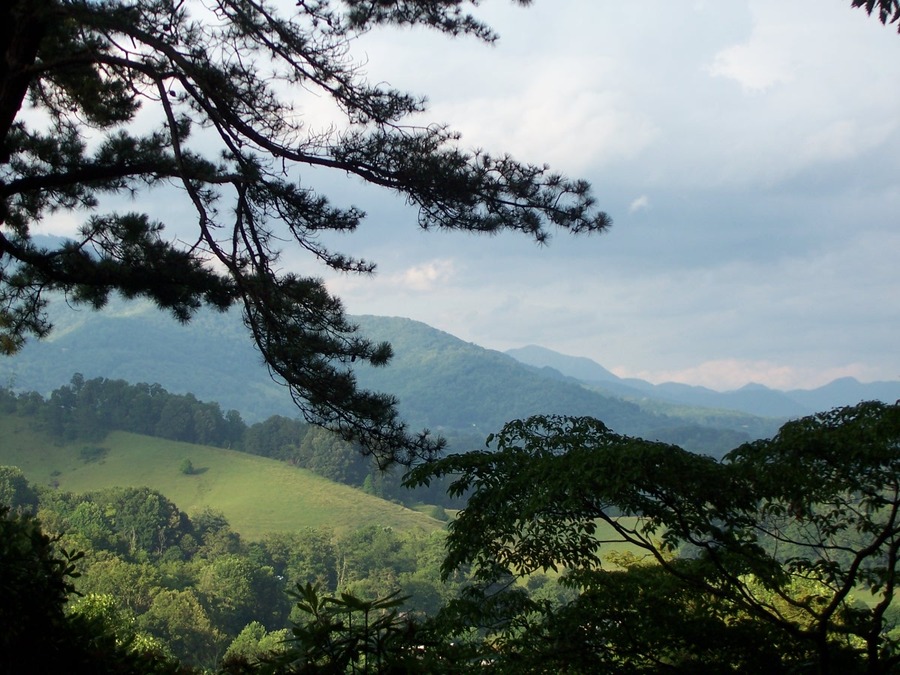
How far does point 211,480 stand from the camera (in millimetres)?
64250

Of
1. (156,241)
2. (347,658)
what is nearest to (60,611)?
(347,658)

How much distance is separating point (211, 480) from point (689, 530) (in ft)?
210

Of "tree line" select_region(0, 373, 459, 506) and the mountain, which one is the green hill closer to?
"tree line" select_region(0, 373, 459, 506)

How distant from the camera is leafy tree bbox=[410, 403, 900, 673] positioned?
3.90m

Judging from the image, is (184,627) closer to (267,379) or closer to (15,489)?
(15,489)

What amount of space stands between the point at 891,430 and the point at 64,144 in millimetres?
5452

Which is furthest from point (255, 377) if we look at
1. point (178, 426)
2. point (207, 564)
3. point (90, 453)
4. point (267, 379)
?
point (207, 564)

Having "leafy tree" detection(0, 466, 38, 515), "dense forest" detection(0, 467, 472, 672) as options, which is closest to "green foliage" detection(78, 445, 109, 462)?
"dense forest" detection(0, 467, 472, 672)

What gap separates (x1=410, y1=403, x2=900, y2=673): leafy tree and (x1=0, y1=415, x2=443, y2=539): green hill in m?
53.3

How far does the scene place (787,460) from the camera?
420cm

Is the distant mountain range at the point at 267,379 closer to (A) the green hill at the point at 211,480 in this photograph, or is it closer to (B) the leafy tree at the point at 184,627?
(A) the green hill at the point at 211,480

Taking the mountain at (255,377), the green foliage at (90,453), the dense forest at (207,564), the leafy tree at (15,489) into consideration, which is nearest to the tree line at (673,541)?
the dense forest at (207,564)

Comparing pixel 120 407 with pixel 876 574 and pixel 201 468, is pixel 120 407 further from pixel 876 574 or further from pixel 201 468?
pixel 876 574

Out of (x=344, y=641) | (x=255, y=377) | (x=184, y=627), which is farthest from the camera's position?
(x=255, y=377)
